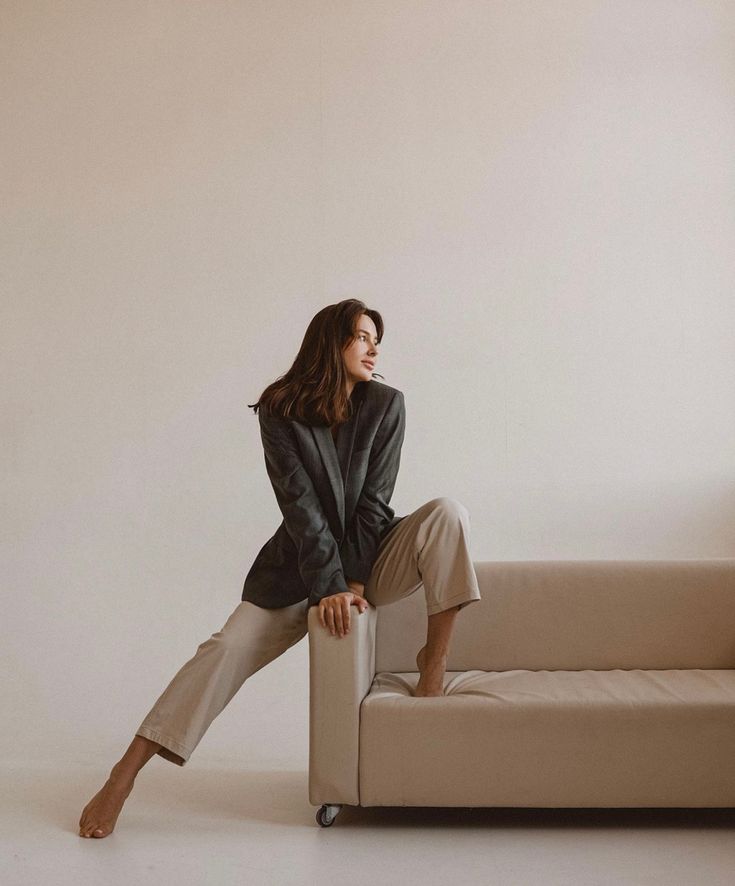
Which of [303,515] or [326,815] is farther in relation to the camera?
[303,515]

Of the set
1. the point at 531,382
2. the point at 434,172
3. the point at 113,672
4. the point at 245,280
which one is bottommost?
the point at 113,672

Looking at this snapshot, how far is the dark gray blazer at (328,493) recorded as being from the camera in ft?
8.52

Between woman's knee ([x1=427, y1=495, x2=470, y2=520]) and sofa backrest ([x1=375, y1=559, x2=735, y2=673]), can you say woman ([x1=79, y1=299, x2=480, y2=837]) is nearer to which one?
woman's knee ([x1=427, y1=495, x2=470, y2=520])

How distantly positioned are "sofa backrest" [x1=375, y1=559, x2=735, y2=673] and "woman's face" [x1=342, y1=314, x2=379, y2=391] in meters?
0.67

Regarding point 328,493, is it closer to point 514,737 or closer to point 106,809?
point 514,737

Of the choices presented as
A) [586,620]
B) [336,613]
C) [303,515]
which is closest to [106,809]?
[336,613]

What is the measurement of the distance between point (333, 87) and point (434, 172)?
1.73 ft

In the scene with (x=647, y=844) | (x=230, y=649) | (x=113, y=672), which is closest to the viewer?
(x=647, y=844)

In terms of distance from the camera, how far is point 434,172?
12.9ft

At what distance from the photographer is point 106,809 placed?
94.7 inches

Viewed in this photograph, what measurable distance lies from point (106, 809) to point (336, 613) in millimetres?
713

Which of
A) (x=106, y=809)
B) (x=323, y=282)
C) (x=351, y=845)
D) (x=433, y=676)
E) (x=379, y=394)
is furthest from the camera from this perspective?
(x=323, y=282)

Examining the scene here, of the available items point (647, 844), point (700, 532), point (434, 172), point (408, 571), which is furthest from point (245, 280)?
point (647, 844)

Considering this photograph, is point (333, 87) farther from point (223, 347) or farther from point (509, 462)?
point (509, 462)
